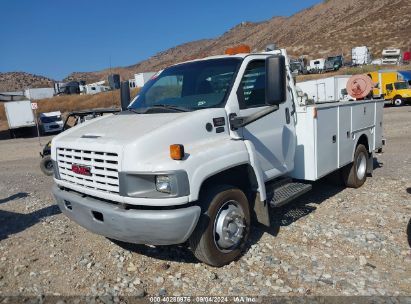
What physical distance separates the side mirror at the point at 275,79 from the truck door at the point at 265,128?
0.45 meters

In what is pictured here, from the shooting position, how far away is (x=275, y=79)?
147 inches

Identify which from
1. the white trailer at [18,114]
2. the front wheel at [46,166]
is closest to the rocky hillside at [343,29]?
the white trailer at [18,114]

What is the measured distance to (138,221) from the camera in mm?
3279

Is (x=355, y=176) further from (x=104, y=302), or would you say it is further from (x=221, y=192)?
(x=104, y=302)

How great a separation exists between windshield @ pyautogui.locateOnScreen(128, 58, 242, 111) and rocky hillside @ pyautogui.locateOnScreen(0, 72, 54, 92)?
395 feet

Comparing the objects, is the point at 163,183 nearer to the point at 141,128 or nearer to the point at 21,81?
the point at 141,128

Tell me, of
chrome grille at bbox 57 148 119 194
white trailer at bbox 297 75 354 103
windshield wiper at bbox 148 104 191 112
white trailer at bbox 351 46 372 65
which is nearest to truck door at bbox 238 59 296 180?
windshield wiper at bbox 148 104 191 112

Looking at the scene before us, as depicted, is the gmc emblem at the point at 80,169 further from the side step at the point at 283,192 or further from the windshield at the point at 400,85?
the windshield at the point at 400,85

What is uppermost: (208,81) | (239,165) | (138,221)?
(208,81)

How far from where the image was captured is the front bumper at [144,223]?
10.7 ft

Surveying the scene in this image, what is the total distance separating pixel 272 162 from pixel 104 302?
2.55 meters

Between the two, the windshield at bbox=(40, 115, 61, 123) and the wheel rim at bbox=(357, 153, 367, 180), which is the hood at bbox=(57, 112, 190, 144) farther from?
the windshield at bbox=(40, 115, 61, 123)

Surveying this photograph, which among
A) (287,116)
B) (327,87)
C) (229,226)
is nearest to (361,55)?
(327,87)

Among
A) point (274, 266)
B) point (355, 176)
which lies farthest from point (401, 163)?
point (274, 266)
